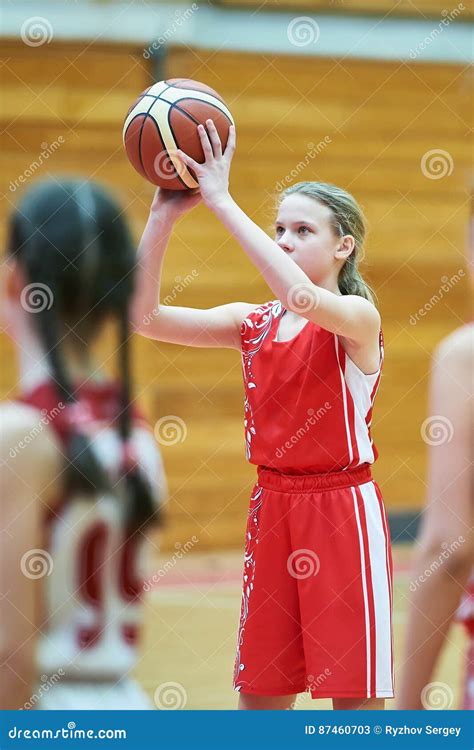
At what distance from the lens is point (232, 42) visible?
772cm

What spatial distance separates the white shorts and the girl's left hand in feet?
4.26

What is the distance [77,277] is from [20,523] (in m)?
0.43

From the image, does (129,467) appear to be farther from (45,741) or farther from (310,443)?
(45,741)

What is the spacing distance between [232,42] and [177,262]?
155 cm

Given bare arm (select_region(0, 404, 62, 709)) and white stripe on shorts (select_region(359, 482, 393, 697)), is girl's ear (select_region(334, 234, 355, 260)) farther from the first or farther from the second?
bare arm (select_region(0, 404, 62, 709))

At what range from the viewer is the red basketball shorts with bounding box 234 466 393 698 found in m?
2.92

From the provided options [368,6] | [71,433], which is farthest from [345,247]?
[368,6]

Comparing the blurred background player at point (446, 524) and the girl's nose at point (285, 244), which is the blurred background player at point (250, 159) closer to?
the girl's nose at point (285, 244)

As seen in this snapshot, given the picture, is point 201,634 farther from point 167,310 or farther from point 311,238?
point 311,238

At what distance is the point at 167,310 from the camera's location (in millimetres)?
3223

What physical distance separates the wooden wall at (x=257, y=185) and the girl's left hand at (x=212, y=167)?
427cm

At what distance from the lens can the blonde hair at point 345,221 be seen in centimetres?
314

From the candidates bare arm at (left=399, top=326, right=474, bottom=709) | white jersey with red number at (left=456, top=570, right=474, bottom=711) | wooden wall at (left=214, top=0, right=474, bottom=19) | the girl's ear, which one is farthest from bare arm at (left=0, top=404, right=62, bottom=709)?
wooden wall at (left=214, top=0, right=474, bottom=19)

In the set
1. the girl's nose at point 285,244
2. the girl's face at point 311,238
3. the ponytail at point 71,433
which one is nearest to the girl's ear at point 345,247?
the girl's face at point 311,238
